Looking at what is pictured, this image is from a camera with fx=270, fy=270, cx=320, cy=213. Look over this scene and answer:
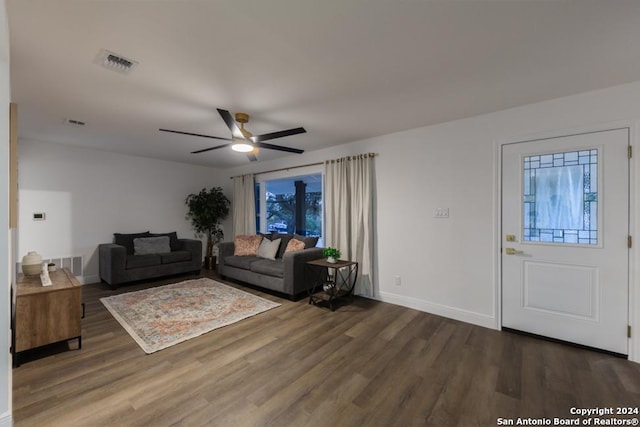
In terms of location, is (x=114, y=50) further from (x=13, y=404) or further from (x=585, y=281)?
(x=585, y=281)

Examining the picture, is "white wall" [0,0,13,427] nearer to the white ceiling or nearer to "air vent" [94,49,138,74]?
the white ceiling

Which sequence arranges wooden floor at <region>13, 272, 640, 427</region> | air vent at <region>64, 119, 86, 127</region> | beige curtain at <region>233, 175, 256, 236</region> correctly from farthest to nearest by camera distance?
1. beige curtain at <region>233, 175, 256, 236</region>
2. air vent at <region>64, 119, 86, 127</region>
3. wooden floor at <region>13, 272, 640, 427</region>

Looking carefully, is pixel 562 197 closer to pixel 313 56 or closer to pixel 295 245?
pixel 313 56

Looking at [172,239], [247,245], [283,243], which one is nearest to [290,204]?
[283,243]

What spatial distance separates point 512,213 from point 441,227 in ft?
2.47

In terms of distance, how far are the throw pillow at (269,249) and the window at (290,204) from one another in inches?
30.4

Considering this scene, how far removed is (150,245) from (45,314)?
2.78 metres

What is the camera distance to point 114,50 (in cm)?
188

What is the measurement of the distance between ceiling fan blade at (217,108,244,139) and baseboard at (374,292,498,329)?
2.89 metres

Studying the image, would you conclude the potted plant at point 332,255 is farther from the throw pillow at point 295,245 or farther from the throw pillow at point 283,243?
the throw pillow at point 283,243

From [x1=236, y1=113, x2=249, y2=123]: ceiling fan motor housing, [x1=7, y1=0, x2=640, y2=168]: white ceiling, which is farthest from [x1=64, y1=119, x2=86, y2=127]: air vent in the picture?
[x1=236, y1=113, x2=249, y2=123]: ceiling fan motor housing

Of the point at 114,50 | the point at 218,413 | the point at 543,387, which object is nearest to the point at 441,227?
the point at 543,387

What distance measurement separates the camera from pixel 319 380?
2.09 metres

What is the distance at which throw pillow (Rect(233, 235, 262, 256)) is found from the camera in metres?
4.98
